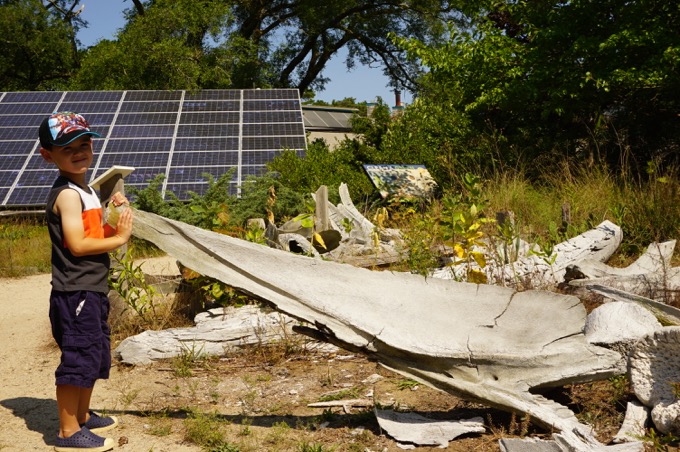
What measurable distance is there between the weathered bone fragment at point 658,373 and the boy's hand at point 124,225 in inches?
96.8

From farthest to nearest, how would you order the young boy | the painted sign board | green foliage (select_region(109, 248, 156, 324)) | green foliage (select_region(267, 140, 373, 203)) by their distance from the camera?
green foliage (select_region(267, 140, 373, 203))
the painted sign board
green foliage (select_region(109, 248, 156, 324))
the young boy

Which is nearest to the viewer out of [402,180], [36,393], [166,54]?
[36,393]

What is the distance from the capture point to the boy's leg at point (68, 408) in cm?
343

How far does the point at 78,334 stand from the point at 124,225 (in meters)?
0.57

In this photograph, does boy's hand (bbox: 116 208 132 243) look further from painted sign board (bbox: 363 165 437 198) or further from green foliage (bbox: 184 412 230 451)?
painted sign board (bbox: 363 165 437 198)

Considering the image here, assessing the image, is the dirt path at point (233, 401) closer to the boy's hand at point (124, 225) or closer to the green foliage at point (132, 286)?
the green foliage at point (132, 286)

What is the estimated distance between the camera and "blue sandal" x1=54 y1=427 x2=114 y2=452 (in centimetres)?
344

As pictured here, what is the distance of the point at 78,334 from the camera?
343 centimetres

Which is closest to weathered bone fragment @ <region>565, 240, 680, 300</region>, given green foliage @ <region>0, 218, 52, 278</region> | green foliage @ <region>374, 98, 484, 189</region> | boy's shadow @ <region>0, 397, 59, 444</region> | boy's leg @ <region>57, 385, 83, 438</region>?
boy's leg @ <region>57, 385, 83, 438</region>

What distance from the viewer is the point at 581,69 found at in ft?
30.1

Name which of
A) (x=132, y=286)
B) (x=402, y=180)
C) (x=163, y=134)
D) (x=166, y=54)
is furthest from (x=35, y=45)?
(x=132, y=286)

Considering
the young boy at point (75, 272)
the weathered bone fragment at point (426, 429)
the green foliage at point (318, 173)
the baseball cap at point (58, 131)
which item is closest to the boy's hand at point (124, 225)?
the young boy at point (75, 272)

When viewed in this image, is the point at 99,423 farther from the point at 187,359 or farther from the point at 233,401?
the point at 187,359

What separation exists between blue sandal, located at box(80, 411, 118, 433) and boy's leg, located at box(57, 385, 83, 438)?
0.17 meters
